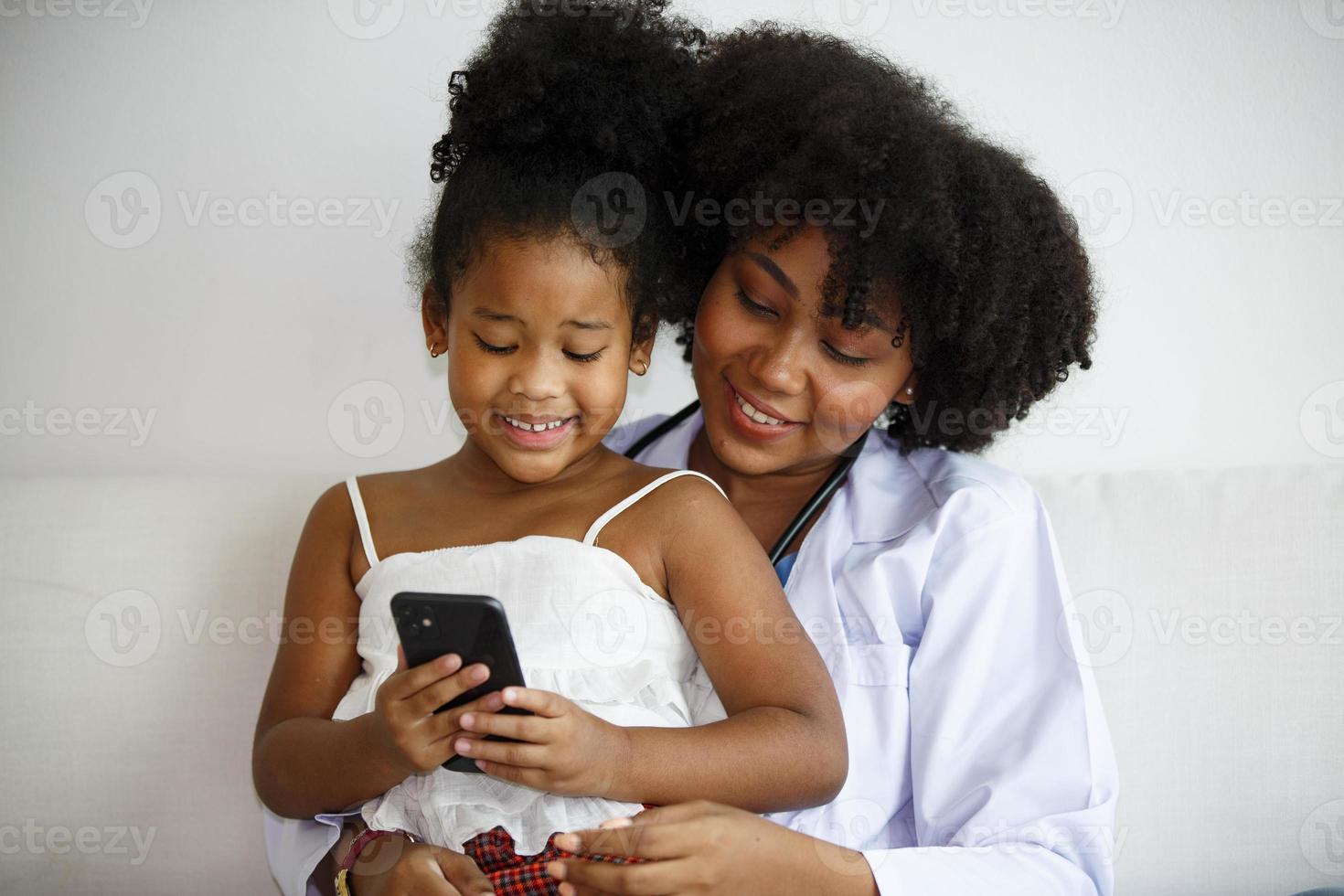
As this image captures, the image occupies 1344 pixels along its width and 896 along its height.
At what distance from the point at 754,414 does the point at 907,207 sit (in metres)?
0.36

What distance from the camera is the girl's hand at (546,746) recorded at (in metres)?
1.21

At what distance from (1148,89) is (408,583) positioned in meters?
1.86

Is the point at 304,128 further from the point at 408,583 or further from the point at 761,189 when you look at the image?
the point at 408,583

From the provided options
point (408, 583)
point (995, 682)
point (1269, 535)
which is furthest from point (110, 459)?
point (1269, 535)

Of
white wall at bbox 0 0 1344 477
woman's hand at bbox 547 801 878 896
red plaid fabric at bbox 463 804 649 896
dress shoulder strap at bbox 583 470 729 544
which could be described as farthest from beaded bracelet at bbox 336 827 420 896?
white wall at bbox 0 0 1344 477

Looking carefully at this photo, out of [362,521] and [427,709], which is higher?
[362,521]

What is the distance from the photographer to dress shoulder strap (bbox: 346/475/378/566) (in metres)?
1.59

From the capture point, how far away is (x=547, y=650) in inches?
56.5

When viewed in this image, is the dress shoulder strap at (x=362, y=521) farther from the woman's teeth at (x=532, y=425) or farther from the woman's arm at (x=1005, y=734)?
the woman's arm at (x=1005, y=734)

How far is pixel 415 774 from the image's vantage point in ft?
4.63

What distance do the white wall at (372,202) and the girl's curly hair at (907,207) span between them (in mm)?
683

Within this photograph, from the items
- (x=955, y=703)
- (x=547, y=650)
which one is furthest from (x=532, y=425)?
(x=955, y=703)

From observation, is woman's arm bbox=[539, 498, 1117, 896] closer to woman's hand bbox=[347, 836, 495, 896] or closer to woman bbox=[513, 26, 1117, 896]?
woman bbox=[513, 26, 1117, 896]

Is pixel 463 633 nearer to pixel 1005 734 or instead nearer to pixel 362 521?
pixel 362 521
